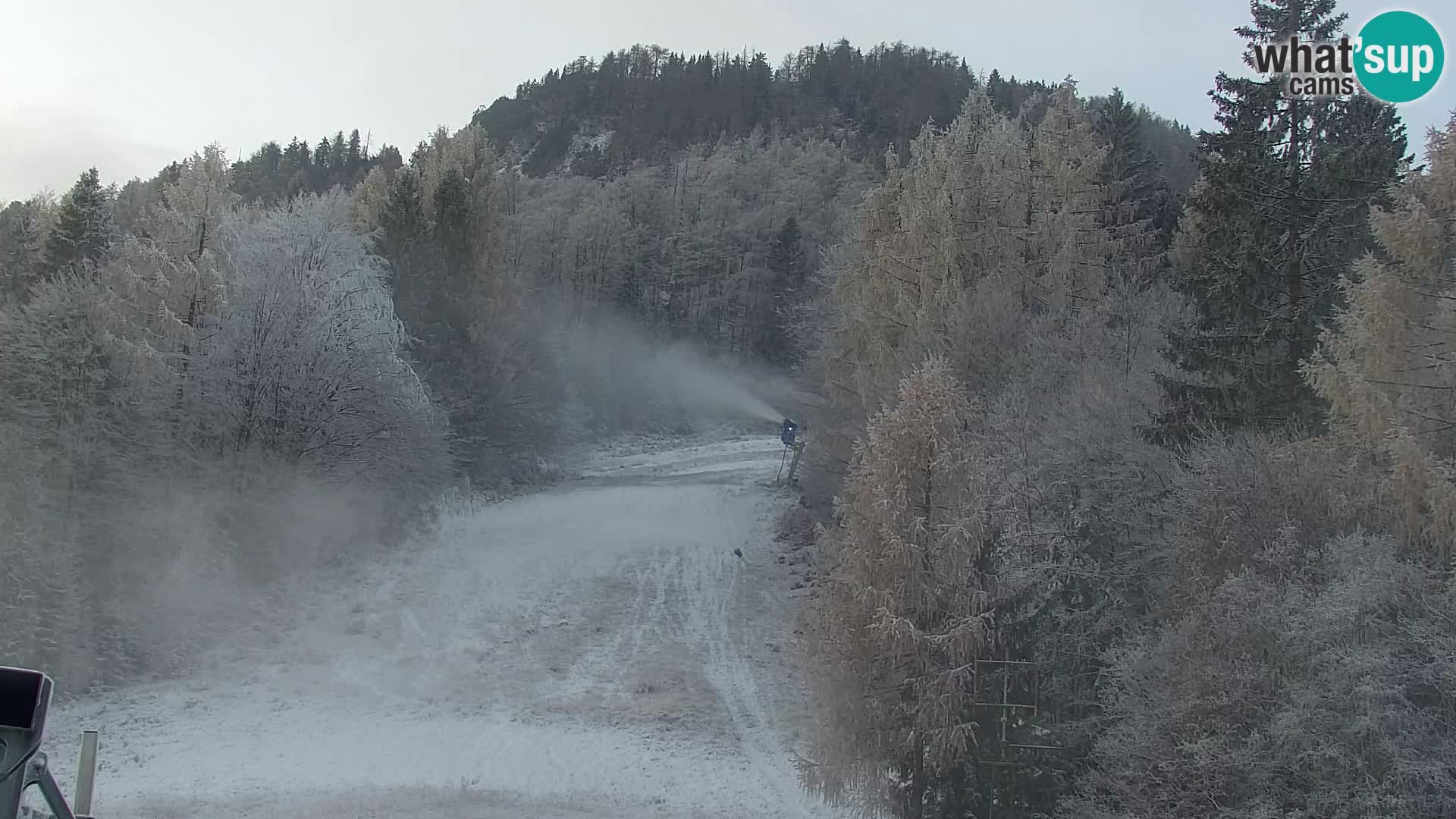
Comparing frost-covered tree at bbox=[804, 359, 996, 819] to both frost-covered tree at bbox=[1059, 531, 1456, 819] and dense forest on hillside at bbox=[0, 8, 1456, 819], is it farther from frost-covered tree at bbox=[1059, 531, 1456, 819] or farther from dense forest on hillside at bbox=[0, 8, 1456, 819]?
frost-covered tree at bbox=[1059, 531, 1456, 819]

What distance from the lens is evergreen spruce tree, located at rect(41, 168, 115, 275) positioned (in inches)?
1139

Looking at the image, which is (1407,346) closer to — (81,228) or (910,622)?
(910,622)

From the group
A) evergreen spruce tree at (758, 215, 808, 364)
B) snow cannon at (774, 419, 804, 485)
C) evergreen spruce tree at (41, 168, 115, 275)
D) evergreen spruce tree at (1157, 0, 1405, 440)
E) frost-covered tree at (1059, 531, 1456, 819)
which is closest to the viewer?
frost-covered tree at (1059, 531, 1456, 819)

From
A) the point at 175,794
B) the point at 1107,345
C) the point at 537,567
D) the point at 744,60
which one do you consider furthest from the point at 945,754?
the point at 744,60

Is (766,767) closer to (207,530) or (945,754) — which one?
(945,754)

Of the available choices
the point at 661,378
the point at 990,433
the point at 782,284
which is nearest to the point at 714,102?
the point at 782,284

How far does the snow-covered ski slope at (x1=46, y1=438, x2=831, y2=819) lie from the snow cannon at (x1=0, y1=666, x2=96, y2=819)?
38.0 feet

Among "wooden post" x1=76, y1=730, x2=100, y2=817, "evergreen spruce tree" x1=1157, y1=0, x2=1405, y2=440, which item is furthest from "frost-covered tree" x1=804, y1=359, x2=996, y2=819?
"wooden post" x1=76, y1=730, x2=100, y2=817

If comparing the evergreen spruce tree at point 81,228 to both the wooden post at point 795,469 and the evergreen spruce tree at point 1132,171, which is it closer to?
the wooden post at point 795,469

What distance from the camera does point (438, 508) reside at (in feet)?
108

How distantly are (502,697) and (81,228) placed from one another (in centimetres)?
2158

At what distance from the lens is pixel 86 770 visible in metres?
6.90

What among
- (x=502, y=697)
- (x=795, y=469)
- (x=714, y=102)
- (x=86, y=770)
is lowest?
Answer: (x=502, y=697)

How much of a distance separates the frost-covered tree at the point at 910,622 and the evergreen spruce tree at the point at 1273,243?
6060mm
